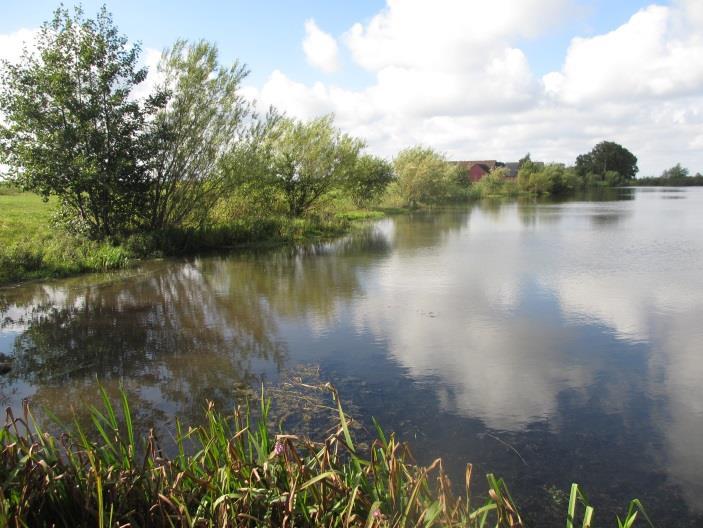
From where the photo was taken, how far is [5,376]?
7078 millimetres

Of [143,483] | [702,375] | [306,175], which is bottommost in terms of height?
[702,375]

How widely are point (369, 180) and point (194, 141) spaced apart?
2149 cm

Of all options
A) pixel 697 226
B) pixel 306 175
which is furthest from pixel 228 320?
pixel 697 226

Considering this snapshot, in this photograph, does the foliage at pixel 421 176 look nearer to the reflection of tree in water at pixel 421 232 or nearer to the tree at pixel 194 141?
the reflection of tree in water at pixel 421 232

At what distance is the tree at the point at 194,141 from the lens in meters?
17.5

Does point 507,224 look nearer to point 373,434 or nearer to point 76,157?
point 76,157

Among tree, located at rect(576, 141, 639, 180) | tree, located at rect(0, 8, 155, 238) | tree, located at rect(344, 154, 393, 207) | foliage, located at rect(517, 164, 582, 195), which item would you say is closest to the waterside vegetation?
tree, located at rect(0, 8, 155, 238)

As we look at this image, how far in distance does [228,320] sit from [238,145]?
37.0ft

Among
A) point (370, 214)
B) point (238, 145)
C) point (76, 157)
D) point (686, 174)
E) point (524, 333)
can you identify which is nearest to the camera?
point (524, 333)

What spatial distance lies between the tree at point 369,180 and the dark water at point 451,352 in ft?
72.1

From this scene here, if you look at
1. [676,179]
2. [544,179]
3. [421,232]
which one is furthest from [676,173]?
[421,232]

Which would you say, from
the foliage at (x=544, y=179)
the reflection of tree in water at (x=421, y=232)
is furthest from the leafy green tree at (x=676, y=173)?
the reflection of tree in water at (x=421, y=232)

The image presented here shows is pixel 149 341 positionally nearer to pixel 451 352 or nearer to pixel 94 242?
pixel 451 352

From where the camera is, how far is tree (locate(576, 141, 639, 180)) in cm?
10856
